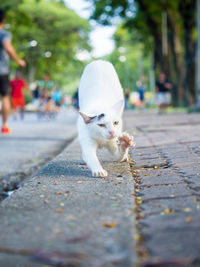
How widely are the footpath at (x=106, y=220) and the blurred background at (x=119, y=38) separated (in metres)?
12.6

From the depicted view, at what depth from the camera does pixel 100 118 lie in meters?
3.75

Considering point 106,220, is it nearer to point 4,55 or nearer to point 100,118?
point 100,118

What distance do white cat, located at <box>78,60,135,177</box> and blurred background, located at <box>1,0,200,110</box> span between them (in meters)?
→ 11.3

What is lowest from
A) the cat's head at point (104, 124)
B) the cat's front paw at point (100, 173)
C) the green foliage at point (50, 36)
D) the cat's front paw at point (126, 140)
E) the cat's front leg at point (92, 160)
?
the cat's front paw at point (100, 173)

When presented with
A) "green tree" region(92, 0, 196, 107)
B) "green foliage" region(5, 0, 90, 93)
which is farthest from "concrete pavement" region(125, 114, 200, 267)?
"green foliage" region(5, 0, 90, 93)

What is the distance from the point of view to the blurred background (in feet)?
68.3

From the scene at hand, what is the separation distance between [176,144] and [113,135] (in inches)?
88.3

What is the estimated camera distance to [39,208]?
2.70 m

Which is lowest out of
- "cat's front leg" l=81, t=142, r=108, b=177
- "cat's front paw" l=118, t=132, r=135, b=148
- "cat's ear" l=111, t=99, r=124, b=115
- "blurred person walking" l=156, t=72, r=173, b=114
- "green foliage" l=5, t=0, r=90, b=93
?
"blurred person walking" l=156, t=72, r=173, b=114

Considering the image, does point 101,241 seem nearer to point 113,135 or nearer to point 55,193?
point 55,193

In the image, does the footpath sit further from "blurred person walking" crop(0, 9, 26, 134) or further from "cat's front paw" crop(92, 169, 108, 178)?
"blurred person walking" crop(0, 9, 26, 134)

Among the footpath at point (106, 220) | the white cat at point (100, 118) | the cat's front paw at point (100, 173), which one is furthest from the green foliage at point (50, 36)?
the footpath at point (106, 220)

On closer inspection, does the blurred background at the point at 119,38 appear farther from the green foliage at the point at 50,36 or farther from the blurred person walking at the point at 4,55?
the blurred person walking at the point at 4,55

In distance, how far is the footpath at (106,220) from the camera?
74.0 inches
